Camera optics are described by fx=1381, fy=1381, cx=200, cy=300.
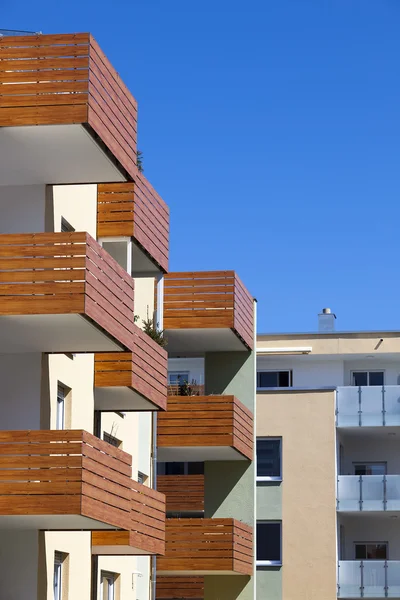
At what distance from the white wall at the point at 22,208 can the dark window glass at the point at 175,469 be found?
22245 mm

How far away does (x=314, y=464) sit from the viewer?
45.8 metres

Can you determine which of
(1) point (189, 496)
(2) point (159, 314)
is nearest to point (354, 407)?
(1) point (189, 496)

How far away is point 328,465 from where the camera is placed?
151 feet

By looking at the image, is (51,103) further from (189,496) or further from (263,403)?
(263,403)

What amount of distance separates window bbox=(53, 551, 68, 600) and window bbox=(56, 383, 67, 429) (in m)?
2.19

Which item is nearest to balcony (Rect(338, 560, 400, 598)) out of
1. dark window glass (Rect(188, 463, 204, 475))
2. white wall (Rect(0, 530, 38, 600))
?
dark window glass (Rect(188, 463, 204, 475))

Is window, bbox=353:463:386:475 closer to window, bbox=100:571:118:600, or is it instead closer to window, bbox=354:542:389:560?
window, bbox=354:542:389:560

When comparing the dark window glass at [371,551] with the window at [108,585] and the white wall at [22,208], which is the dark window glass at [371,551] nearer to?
the window at [108,585]

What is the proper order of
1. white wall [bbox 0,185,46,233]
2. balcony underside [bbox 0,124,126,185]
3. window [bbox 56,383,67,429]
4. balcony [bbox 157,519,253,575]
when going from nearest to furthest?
1. balcony underside [bbox 0,124,126,185]
2. white wall [bbox 0,185,46,233]
3. window [bbox 56,383,67,429]
4. balcony [bbox 157,519,253,575]

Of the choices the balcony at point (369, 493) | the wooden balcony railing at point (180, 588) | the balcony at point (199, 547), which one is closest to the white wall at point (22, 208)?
the balcony at point (199, 547)

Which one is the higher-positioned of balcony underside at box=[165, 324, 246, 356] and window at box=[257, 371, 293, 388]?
window at box=[257, 371, 293, 388]

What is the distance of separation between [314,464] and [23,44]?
1076 inches

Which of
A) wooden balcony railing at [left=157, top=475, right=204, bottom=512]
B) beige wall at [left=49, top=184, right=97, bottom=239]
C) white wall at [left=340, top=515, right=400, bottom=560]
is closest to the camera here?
beige wall at [left=49, top=184, right=97, bottom=239]

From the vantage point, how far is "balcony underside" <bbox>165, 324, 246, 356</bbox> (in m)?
33.6
